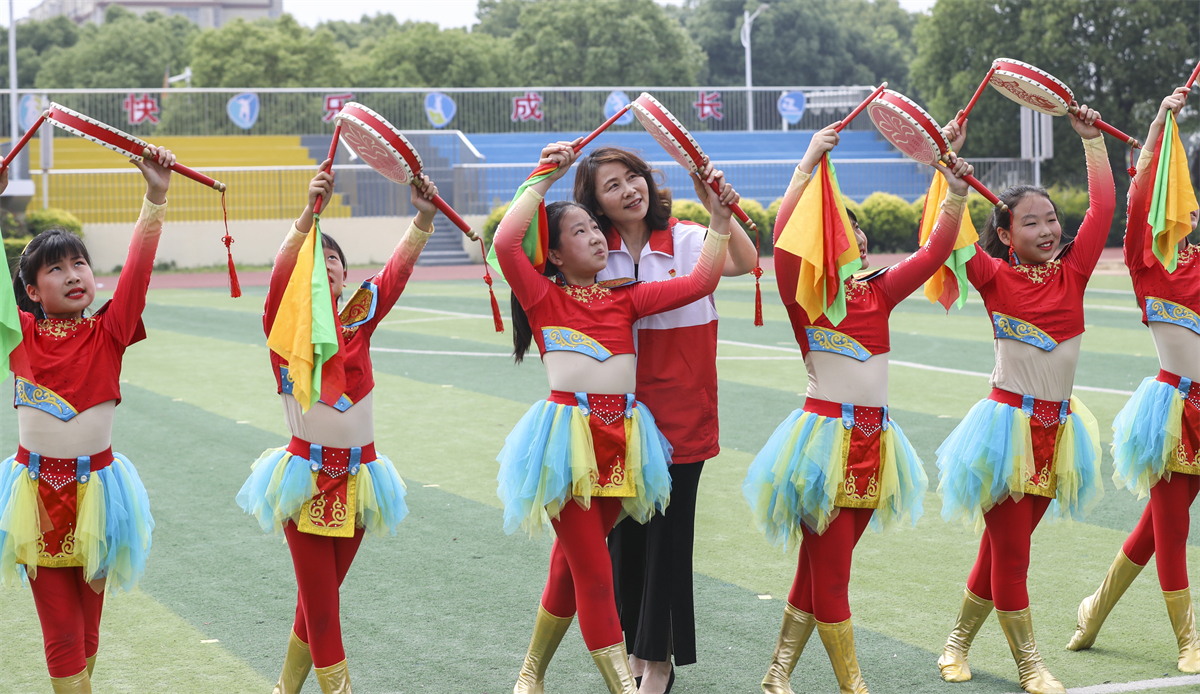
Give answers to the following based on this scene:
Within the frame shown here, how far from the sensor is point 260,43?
4109cm

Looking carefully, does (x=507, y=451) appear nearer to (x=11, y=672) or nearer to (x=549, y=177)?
(x=549, y=177)

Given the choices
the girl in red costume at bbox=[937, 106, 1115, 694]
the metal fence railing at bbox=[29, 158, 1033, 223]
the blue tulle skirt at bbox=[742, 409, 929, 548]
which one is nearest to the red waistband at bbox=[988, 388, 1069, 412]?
the girl in red costume at bbox=[937, 106, 1115, 694]

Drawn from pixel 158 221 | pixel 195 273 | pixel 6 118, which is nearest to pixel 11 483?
pixel 158 221

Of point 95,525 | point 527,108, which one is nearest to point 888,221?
point 527,108

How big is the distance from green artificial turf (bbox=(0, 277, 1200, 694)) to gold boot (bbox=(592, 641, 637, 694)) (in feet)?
1.87

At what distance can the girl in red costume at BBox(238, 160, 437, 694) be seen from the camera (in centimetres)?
363

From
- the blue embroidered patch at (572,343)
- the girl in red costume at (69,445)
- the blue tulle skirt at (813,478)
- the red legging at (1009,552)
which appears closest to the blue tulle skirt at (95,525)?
the girl in red costume at (69,445)

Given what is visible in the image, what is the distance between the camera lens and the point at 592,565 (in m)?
3.61

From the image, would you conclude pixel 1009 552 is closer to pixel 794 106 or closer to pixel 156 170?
pixel 156 170

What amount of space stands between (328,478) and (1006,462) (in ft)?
7.01

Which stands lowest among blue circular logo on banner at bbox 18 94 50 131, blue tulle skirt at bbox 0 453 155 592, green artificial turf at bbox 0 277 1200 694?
green artificial turf at bbox 0 277 1200 694

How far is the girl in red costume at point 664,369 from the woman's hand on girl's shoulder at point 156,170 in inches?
50.2

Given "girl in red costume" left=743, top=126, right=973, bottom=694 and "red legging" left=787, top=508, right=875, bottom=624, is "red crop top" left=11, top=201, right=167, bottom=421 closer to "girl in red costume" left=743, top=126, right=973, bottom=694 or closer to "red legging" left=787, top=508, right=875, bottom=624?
"girl in red costume" left=743, top=126, right=973, bottom=694

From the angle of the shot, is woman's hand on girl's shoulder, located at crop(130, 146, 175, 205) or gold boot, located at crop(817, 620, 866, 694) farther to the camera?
gold boot, located at crop(817, 620, 866, 694)
